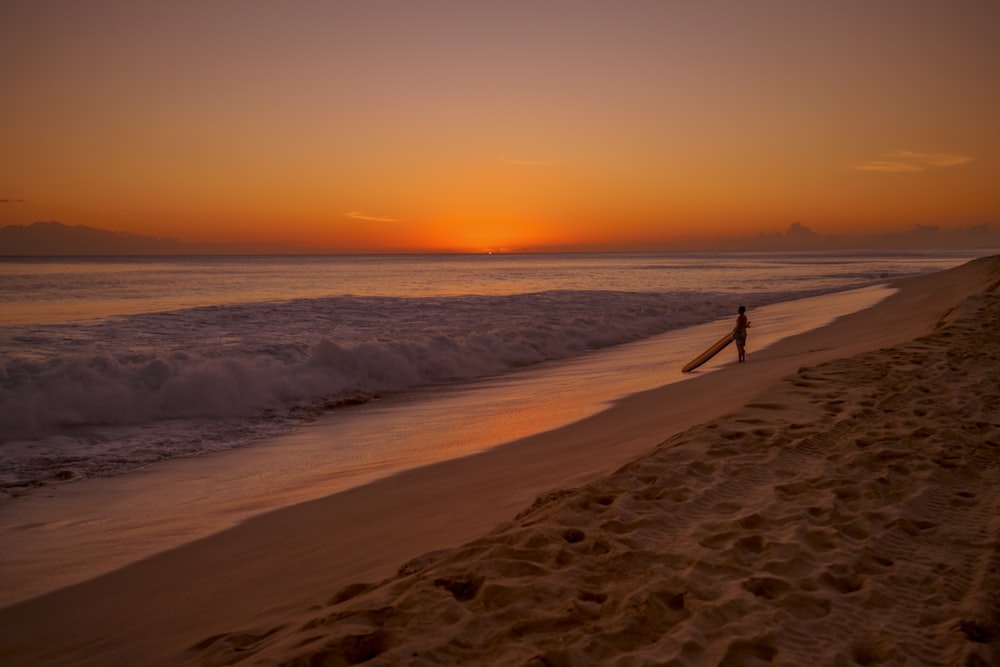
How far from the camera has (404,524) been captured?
5215 millimetres

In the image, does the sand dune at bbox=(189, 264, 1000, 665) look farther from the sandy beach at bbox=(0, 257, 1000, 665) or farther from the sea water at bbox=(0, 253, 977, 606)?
the sea water at bbox=(0, 253, 977, 606)

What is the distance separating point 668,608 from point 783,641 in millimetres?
519

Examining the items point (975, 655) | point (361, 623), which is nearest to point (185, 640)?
point (361, 623)

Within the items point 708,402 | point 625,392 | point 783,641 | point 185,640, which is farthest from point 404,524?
point 625,392

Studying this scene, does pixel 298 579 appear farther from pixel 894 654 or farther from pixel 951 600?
pixel 951 600

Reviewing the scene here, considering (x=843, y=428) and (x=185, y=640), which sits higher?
(x=843, y=428)

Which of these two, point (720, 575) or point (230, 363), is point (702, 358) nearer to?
point (230, 363)

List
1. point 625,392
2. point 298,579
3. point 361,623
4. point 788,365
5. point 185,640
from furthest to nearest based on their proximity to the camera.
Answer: point 788,365, point 625,392, point 298,579, point 185,640, point 361,623

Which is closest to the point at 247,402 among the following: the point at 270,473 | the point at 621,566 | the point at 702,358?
the point at 270,473

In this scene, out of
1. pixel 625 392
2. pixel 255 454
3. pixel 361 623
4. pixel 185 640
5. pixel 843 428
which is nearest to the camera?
pixel 361 623

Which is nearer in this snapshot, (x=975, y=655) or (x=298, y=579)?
(x=975, y=655)

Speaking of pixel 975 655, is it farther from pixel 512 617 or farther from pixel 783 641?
pixel 512 617

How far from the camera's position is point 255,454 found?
27.0 feet

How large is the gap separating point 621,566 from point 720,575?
515 millimetres
